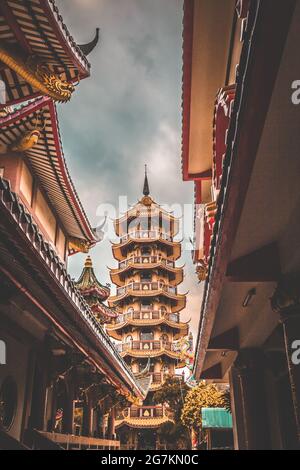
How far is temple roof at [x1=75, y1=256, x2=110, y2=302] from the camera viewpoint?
1054 inches

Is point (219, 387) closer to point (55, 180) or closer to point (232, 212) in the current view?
point (55, 180)

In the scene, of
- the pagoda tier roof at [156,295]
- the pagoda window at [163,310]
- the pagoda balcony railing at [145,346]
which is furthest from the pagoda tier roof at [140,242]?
the pagoda balcony railing at [145,346]

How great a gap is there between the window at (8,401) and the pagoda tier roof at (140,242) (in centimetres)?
3457

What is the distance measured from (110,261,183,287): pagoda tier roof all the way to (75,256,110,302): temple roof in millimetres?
13208

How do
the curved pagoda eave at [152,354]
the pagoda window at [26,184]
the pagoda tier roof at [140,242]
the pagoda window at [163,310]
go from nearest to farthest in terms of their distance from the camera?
the pagoda window at [26,184], the curved pagoda eave at [152,354], the pagoda window at [163,310], the pagoda tier roof at [140,242]

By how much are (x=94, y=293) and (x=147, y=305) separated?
15.0 m

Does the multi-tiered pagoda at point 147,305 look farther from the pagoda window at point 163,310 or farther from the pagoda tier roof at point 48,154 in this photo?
the pagoda tier roof at point 48,154

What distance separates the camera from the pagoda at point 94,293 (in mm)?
26906

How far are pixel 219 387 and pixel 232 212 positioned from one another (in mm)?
22389

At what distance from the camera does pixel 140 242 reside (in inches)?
1692

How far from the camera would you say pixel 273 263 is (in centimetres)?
502

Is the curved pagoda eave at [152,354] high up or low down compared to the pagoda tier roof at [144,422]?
up

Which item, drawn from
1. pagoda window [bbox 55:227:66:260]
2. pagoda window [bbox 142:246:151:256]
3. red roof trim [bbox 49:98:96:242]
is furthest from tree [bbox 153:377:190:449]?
pagoda window [bbox 55:227:66:260]
